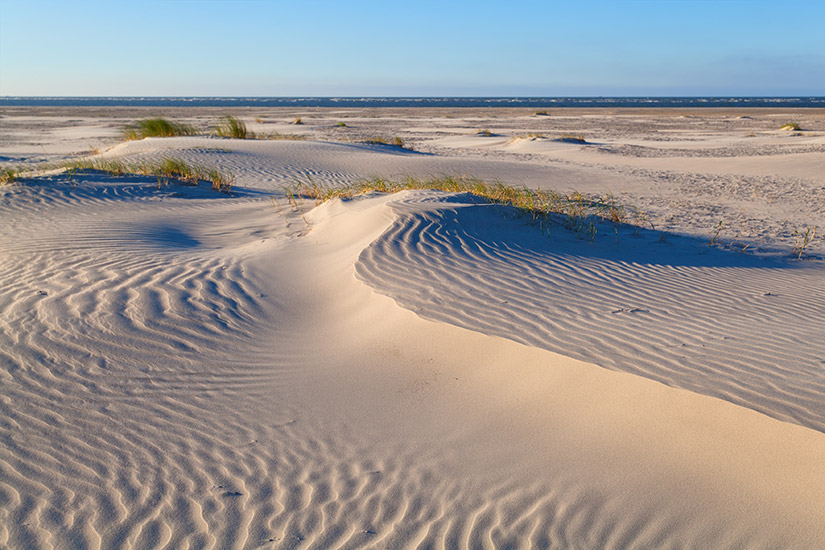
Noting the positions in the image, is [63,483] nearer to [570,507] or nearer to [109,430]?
[109,430]

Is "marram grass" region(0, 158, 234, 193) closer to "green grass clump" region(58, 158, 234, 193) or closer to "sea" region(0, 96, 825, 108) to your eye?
"green grass clump" region(58, 158, 234, 193)

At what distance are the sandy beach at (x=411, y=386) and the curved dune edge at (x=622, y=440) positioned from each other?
0.01 m

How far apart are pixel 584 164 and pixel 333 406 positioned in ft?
44.8

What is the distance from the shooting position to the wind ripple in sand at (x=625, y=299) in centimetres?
325

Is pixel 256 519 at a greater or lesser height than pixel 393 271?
lesser

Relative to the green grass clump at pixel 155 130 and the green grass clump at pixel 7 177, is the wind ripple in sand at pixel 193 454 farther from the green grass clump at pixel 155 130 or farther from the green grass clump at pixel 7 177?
the green grass clump at pixel 155 130

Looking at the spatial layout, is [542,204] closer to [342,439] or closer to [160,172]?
[342,439]

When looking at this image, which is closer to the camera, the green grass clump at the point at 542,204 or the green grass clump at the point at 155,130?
the green grass clump at the point at 542,204

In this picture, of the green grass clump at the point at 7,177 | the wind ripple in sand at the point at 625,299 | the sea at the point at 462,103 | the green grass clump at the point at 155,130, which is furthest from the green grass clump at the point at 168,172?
the sea at the point at 462,103

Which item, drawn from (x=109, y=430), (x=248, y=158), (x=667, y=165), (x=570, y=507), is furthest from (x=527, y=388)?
(x=667, y=165)

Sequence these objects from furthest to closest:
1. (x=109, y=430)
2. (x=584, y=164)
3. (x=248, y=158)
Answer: (x=584, y=164) → (x=248, y=158) → (x=109, y=430)

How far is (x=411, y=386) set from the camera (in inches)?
143

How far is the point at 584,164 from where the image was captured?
15539 millimetres

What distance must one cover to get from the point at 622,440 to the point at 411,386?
1285 mm
